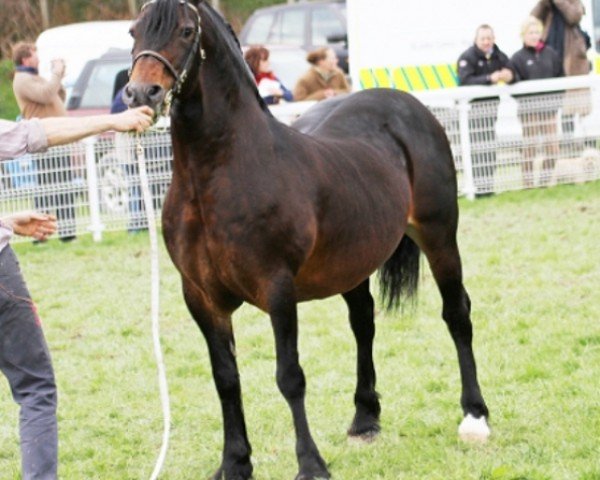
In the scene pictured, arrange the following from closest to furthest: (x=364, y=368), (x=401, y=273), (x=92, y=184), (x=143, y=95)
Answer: (x=143, y=95)
(x=364, y=368)
(x=401, y=273)
(x=92, y=184)

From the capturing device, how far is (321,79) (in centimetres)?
1562

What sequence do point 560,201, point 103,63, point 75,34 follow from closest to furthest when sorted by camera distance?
point 560,201
point 103,63
point 75,34

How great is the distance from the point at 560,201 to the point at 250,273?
921cm

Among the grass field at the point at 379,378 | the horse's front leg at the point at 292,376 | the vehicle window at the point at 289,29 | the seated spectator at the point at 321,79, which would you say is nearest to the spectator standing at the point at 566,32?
the seated spectator at the point at 321,79

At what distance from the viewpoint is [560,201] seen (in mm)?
14164

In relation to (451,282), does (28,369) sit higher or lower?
higher

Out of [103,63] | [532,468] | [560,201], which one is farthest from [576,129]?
[532,468]

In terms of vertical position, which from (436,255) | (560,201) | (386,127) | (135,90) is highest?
(135,90)

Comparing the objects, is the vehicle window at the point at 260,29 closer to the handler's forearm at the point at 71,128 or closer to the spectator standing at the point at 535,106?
the spectator standing at the point at 535,106

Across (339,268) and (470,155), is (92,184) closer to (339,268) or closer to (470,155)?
(470,155)

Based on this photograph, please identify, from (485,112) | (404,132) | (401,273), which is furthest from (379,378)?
(485,112)

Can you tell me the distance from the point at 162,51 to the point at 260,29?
18.9 metres

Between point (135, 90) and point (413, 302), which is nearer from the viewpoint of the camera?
point (135, 90)

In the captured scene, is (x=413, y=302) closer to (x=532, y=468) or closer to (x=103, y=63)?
(x=532, y=468)
